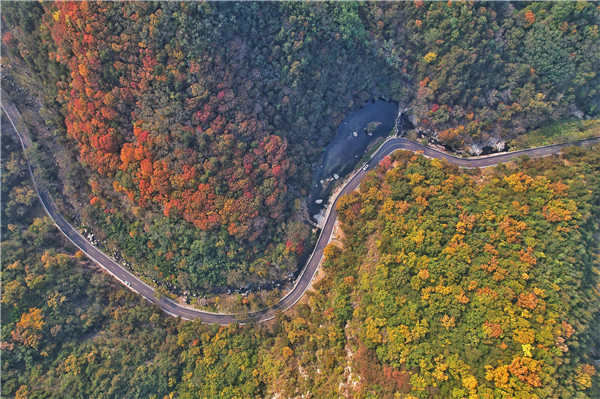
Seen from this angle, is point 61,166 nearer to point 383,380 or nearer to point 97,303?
point 97,303

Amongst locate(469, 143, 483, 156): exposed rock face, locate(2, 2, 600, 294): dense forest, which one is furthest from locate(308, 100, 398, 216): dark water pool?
locate(469, 143, 483, 156): exposed rock face

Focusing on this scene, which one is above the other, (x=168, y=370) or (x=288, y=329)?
(x=168, y=370)

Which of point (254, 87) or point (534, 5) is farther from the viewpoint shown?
point (534, 5)

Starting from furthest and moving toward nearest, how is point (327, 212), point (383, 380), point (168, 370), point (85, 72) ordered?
point (327, 212), point (168, 370), point (85, 72), point (383, 380)

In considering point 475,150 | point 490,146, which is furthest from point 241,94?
point 490,146

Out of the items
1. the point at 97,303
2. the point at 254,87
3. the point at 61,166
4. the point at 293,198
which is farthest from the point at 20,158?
the point at 293,198

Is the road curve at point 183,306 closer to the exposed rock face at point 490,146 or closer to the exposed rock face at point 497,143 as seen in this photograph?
the exposed rock face at point 490,146
